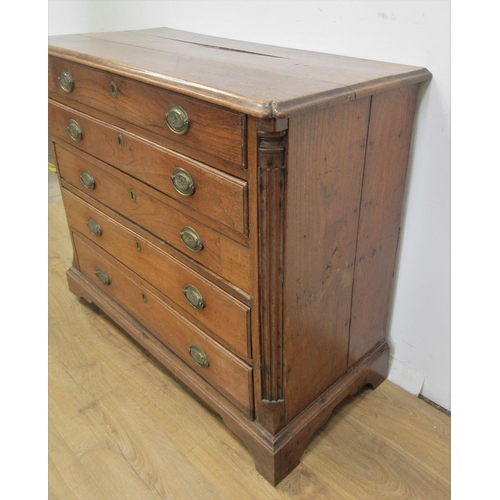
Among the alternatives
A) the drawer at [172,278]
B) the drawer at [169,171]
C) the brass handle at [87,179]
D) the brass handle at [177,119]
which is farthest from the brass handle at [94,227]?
the brass handle at [177,119]

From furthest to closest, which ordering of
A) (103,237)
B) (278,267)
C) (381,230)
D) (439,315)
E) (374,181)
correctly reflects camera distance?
(103,237) < (439,315) < (381,230) < (374,181) < (278,267)

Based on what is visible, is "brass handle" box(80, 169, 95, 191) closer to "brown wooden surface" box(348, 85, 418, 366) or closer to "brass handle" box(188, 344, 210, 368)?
"brass handle" box(188, 344, 210, 368)

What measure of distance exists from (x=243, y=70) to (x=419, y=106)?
0.44 meters

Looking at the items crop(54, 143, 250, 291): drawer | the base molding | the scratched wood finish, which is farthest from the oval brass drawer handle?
the scratched wood finish

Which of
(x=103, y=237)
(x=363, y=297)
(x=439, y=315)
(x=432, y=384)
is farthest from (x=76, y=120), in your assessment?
(x=432, y=384)

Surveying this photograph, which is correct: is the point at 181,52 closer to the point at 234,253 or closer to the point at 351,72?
the point at 351,72

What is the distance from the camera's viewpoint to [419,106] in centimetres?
120

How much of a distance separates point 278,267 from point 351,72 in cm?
46

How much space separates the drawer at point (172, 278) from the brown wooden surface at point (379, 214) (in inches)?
13.1

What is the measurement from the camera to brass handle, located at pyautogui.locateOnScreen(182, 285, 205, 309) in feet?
4.09

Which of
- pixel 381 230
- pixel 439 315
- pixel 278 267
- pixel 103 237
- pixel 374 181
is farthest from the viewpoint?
pixel 103 237

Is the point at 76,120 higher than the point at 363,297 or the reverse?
higher

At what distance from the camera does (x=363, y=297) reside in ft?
4.37

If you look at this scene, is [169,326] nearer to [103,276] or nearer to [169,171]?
[103,276]
